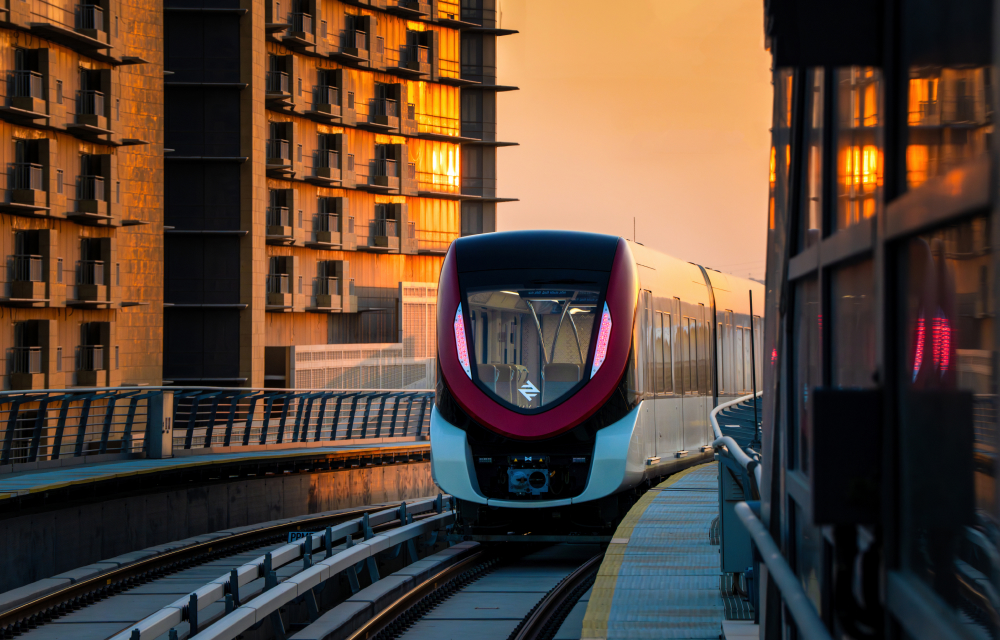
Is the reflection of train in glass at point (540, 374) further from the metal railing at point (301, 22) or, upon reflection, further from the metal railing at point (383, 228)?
the metal railing at point (383, 228)

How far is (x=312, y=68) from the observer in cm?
5359

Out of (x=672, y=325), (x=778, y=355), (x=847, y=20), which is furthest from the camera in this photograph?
(x=672, y=325)

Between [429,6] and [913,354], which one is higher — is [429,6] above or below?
above

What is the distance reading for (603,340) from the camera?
13188 millimetres

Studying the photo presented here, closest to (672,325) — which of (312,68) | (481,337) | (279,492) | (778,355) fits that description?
(481,337)

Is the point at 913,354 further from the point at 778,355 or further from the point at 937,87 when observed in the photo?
the point at 778,355

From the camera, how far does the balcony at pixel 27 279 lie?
102 feet

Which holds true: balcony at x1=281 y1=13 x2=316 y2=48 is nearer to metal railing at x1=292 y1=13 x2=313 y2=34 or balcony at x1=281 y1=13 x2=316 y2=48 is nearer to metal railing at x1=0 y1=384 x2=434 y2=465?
metal railing at x1=292 y1=13 x2=313 y2=34

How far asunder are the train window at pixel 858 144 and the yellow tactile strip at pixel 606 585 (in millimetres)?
4051

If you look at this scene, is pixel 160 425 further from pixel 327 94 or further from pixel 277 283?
pixel 327 94

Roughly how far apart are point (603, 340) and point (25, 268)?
76.0 feet

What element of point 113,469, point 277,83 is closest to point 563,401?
point 113,469

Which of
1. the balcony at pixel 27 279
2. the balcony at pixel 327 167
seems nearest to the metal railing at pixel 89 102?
the balcony at pixel 27 279

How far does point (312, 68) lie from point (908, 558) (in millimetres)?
53484
